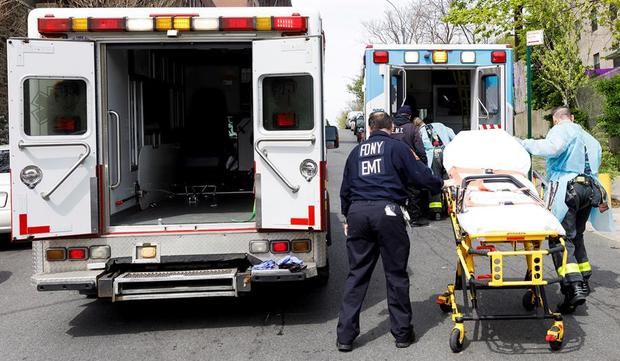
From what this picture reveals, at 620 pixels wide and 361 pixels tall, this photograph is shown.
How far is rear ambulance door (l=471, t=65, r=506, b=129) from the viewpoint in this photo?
1091cm

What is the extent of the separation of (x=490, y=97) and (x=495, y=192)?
623cm

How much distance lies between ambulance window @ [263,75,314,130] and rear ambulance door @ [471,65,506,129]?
19.6ft

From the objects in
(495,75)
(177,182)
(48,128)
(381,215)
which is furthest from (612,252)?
(48,128)

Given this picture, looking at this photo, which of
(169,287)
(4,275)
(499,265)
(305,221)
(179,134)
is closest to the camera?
(499,265)

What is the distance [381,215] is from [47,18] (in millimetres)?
3192

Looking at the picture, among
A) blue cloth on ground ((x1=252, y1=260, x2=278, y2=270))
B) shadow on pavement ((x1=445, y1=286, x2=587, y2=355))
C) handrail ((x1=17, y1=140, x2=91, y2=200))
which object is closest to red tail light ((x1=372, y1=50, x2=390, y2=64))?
shadow on pavement ((x1=445, y1=286, x2=587, y2=355))

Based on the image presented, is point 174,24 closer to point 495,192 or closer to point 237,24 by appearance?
point 237,24

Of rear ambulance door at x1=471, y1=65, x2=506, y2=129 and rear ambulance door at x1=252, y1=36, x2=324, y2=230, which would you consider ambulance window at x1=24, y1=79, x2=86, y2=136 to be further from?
rear ambulance door at x1=471, y1=65, x2=506, y2=129

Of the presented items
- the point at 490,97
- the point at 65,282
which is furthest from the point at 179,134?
the point at 490,97

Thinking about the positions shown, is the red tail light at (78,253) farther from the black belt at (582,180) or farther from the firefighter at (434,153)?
the firefighter at (434,153)

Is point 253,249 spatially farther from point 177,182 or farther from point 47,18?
point 177,182

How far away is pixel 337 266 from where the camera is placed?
8305 mm

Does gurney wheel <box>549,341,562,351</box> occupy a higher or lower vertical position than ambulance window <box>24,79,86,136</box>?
lower

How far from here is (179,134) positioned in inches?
370
